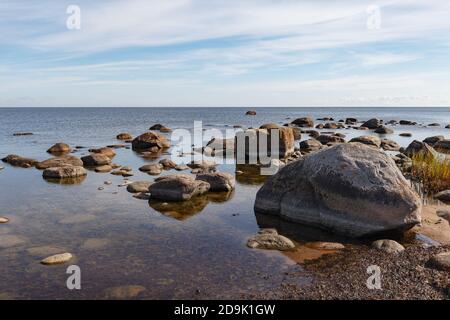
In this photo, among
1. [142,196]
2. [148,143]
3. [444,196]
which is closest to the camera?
[444,196]

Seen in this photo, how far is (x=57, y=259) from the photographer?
390 inches

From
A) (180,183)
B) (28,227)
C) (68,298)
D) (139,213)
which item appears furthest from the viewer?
(180,183)

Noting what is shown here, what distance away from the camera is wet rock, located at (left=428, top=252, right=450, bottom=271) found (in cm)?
941

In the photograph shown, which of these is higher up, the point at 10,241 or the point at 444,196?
the point at 444,196

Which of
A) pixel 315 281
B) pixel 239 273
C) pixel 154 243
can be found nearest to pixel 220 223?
pixel 154 243

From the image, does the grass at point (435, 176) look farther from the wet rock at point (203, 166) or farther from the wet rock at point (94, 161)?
the wet rock at point (94, 161)

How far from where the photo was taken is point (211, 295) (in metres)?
8.40

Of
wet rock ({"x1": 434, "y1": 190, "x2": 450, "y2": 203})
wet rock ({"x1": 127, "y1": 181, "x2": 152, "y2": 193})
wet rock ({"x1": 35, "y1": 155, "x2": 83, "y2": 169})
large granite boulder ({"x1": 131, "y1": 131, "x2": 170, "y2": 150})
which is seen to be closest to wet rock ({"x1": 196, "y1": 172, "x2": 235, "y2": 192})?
wet rock ({"x1": 127, "y1": 181, "x2": 152, "y2": 193})

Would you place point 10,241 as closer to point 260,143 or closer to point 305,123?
point 260,143

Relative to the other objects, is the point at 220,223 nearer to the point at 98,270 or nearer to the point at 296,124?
the point at 98,270

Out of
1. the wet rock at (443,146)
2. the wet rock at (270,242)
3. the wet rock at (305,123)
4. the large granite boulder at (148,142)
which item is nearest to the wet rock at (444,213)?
the wet rock at (270,242)

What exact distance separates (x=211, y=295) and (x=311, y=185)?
552cm

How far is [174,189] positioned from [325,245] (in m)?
6.54

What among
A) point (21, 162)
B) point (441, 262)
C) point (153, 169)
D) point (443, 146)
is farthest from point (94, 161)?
point (443, 146)
